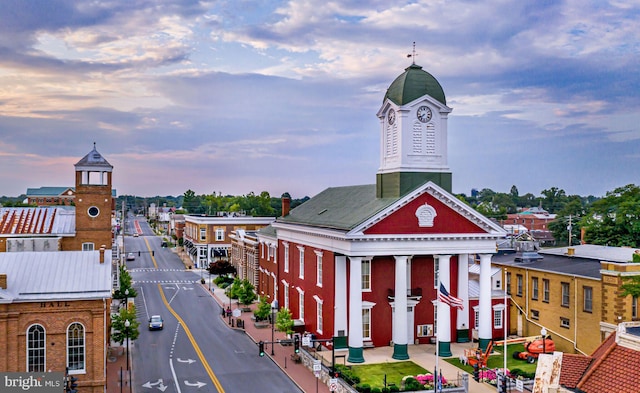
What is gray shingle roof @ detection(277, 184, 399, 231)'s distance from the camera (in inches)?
1837

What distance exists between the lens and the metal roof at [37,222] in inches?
2355

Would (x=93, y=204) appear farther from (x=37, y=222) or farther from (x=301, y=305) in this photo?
(x=301, y=305)

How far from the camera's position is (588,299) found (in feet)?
154

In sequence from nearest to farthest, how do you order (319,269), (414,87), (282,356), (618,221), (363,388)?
(363,388) < (282,356) < (414,87) < (319,269) < (618,221)

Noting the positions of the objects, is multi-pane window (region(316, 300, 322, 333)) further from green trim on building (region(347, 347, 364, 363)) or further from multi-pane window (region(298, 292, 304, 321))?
green trim on building (region(347, 347, 364, 363))

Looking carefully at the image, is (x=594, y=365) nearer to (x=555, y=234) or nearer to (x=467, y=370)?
(x=467, y=370)

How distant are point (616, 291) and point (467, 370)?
12393mm

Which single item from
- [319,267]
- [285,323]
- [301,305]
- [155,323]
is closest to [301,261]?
[301,305]

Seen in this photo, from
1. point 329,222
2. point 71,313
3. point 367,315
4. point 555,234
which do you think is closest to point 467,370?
point 367,315

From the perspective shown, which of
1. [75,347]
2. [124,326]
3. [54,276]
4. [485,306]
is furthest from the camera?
[485,306]

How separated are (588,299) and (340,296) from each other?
19062 mm

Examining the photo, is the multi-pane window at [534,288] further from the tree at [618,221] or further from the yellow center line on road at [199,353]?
the tree at [618,221]

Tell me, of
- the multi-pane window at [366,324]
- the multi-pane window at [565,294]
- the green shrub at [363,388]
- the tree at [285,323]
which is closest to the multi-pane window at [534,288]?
the multi-pane window at [565,294]

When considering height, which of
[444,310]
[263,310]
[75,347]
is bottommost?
[263,310]
